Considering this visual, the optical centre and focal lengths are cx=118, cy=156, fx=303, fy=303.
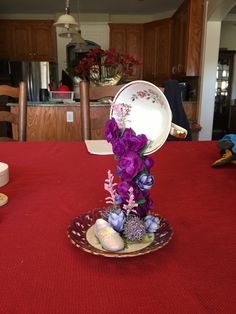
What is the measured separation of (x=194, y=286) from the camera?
0.39 m

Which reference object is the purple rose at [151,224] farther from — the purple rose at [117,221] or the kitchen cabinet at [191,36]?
the kitchen cabinet at [191,36]

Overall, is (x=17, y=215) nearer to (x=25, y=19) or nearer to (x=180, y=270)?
(x=180, y=270)

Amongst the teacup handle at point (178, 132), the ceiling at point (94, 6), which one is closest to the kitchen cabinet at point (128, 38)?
the ceiling at point (94, 6)

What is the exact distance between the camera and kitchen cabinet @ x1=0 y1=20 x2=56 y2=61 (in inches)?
205

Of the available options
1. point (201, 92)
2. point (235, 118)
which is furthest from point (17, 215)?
point (235, 118)

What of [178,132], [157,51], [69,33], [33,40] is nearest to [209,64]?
[69,33]

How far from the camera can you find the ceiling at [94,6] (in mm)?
4508

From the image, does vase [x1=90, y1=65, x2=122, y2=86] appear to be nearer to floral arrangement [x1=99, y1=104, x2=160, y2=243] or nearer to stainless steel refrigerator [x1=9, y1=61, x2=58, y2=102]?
floral arrangement [x1=99, y1=104, x2=160, y2=243]

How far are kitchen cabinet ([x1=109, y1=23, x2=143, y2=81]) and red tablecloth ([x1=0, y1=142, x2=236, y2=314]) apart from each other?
4928mm

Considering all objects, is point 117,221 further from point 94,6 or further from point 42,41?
point 42,41

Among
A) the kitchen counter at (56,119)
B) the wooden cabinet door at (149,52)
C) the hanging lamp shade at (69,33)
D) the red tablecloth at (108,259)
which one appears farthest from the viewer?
the wooden cabinet door at (149,52)

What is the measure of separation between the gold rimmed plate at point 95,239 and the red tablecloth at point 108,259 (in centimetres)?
2

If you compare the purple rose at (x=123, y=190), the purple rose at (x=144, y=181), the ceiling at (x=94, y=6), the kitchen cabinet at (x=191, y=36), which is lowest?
the purple rose at (x=123, y=190)

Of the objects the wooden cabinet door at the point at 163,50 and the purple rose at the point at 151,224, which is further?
the wooden cabinet door at the point at 163,50
